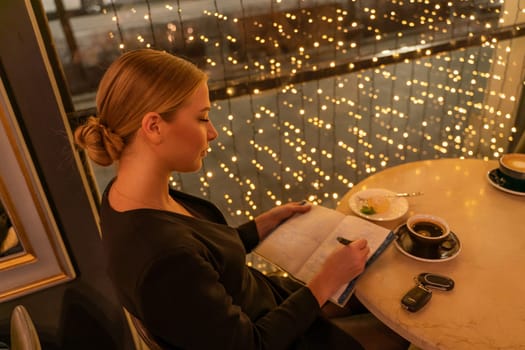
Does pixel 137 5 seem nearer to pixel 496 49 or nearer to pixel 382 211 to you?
pixel 382 211

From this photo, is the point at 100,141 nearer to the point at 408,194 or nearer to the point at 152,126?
the point at 152,126

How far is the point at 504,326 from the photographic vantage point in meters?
1.02

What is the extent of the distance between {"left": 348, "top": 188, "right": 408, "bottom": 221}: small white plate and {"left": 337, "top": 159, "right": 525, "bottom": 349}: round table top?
0.08 feet

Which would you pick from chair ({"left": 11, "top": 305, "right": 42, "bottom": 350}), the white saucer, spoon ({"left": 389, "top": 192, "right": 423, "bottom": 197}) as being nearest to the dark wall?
chair ({"left": 11, "top": 305, "right": 42, "bottom": 350})

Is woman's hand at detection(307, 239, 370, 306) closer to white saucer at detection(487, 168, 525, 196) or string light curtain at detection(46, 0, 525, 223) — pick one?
white saucer at detection(487, 168, 525, 196)

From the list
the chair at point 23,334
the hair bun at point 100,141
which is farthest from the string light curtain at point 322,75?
the chair at point 23,334

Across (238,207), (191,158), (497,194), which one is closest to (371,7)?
(497,194)

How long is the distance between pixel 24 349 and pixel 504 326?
1.08m

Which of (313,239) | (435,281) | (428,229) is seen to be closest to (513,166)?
(428,229)

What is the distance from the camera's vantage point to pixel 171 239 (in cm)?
90

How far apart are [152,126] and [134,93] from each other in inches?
3.3

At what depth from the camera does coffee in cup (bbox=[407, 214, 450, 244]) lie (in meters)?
1.20

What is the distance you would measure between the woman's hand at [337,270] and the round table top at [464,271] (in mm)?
51

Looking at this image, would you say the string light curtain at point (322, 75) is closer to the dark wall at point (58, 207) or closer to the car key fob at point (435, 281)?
the dark wall at point (58, 207)
